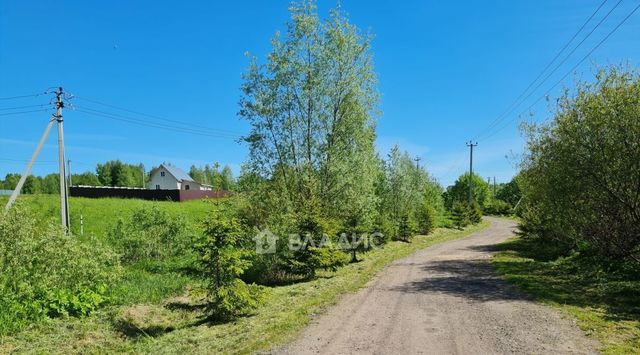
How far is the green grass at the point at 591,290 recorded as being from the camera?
7.93 meters

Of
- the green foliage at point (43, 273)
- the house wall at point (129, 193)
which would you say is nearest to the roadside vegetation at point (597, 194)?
the green foliage at point (43, 273)

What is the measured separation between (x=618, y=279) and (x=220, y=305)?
1304cm

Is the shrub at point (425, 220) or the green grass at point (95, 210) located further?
the shrub at point (425, 220)

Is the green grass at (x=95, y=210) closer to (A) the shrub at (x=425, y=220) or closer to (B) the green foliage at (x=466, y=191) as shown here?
(A) the shrub at (x=425, y=220)

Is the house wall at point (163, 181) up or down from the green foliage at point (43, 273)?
up

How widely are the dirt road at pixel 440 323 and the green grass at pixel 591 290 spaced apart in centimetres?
49

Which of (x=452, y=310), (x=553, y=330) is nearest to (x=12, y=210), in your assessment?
(x=452, y=310)

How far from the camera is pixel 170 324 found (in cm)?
962

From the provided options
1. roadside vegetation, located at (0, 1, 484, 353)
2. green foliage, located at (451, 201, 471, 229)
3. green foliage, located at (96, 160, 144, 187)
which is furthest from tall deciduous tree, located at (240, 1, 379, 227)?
green foliage, located at (96, 160, 144, 187)

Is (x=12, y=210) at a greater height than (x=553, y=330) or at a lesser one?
greater

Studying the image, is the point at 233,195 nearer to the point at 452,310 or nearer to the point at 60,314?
the point at 60,314

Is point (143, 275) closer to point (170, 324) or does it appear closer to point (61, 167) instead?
point (170, 324)

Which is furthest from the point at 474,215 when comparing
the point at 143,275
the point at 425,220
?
the point at 143,275

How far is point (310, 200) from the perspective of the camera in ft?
55.2
